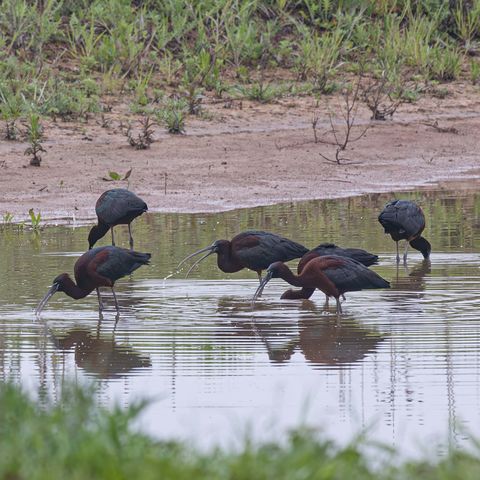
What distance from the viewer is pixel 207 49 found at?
21.3m

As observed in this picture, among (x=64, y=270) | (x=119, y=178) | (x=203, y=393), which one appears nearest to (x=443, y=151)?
(x=119, y=178)

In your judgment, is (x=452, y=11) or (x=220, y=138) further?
(x=452, y=11)

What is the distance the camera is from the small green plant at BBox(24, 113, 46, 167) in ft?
51.8

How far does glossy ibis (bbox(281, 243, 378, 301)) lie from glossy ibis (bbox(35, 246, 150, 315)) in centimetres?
109

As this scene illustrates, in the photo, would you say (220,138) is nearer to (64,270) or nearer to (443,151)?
(443,151)

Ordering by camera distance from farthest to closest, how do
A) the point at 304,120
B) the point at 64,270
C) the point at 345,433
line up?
the point at 304,120 → the point at 64,270 → the point at 345,433

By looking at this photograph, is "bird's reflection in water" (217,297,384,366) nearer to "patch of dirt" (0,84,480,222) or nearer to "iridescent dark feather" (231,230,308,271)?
"iridescent dark feather" (231,230,308,271)

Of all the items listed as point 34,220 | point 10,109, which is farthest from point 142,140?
point 34,220

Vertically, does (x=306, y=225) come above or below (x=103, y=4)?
below

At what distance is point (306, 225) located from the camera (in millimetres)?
13344

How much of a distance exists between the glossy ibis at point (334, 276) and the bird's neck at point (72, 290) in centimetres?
116

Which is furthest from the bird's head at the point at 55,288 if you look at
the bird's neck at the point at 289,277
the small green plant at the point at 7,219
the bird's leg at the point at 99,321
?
the small green plant at the point at 7,219

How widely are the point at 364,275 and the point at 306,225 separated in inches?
159

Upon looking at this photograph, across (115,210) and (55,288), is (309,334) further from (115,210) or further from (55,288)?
(115,210)
